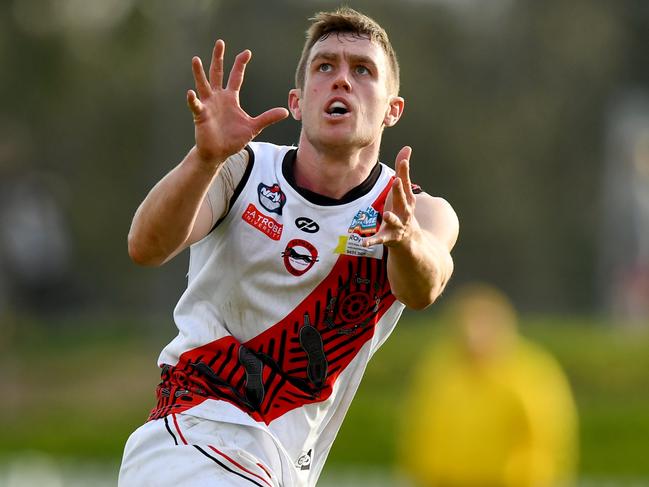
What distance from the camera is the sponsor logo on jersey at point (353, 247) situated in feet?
19.9

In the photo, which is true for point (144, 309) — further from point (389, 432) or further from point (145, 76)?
point (389, 432)

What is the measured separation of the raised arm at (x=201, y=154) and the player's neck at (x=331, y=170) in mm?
502

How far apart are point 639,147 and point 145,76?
1368 cm

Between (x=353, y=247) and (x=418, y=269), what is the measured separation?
45 cm

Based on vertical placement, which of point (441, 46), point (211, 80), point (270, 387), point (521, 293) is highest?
point (441, 46)

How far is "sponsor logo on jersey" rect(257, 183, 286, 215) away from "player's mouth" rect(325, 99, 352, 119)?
1.33ft

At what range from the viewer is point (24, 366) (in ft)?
79.6

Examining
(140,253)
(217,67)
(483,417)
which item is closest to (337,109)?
(217,67)

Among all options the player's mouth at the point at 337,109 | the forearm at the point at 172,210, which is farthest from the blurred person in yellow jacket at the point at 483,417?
the forearm at the point at 172,210

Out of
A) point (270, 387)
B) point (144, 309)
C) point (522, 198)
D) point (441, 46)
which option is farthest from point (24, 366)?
point (270, 387)

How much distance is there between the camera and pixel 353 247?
605cm

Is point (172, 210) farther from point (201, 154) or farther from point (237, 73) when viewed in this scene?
point (237, 73)

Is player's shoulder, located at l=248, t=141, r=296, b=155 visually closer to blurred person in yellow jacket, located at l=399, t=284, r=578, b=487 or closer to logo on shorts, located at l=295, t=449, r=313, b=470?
logo on shorts, located at l=295, t=449, r=313, b=470

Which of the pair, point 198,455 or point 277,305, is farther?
point 277,305
